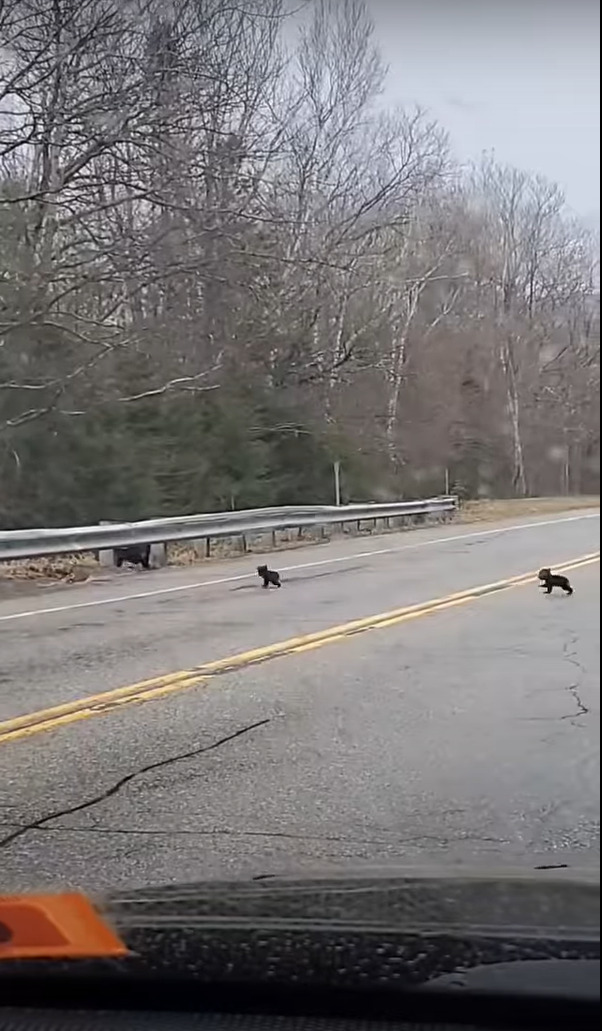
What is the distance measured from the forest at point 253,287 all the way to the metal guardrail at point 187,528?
0.44 m

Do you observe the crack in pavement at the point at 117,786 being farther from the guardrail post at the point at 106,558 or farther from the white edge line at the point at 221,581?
the guardrail post at the point at 106,558

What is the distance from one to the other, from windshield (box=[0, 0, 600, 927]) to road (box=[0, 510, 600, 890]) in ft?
0.10

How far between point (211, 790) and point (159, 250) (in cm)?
694

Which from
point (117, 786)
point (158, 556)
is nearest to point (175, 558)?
point (158, 556)

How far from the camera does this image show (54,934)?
2465mm

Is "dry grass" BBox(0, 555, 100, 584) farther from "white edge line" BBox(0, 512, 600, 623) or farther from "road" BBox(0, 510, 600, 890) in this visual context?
"road" BBox(0, 510, 600, 890)

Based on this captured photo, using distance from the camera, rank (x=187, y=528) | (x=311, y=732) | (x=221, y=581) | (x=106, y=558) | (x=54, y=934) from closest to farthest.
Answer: (x=54, y=934), (x=311, y=732), (x=187, y=528), (x=221, y=581), (x=106, y=558)

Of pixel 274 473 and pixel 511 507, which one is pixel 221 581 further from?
pixel 511 507

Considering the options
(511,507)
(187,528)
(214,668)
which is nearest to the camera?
(511,507)

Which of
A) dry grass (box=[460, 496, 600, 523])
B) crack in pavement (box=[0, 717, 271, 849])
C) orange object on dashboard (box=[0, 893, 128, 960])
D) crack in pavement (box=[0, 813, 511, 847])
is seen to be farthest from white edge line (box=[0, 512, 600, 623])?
orange object on dashboard (box=[0, 893, 128, 960])

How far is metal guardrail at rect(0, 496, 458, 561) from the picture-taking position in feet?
34.5

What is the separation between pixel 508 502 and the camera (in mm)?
6031

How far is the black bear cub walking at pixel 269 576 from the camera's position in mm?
14039

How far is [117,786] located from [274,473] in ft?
12.0
